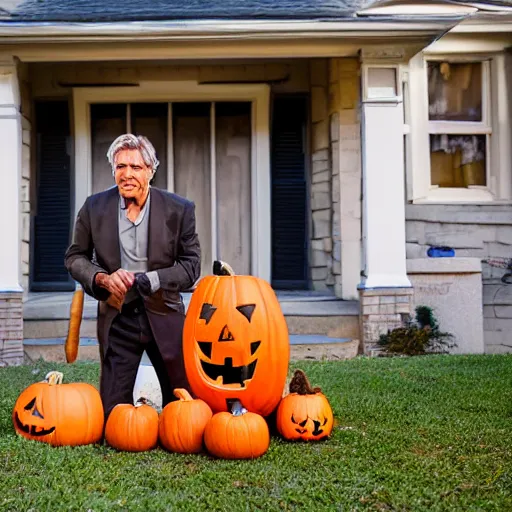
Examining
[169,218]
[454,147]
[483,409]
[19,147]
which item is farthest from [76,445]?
[454,147]

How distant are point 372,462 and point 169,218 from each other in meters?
1.41

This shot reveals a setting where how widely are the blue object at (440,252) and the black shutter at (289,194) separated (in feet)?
4.45

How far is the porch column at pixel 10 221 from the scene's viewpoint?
7156mm

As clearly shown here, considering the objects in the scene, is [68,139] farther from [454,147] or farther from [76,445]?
[76,445]

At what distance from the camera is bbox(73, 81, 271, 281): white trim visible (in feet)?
28.4

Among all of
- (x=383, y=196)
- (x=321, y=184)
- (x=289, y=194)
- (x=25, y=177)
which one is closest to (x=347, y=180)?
(x=321, y=184)

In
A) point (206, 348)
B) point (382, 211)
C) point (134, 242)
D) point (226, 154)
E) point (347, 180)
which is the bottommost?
point (206, 348)

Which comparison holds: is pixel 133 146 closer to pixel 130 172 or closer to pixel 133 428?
pixel 130 172

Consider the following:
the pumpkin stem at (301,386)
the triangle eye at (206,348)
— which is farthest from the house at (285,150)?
the triangle eye at (206,348)

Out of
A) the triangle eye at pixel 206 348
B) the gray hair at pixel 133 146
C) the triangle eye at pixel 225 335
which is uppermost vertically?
the gray hair at pixel 133 146

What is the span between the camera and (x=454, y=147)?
888cm

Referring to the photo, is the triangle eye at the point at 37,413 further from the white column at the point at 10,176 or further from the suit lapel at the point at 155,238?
the white column at the point at 10,176

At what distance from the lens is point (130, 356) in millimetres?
3693

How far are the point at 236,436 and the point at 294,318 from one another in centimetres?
466
